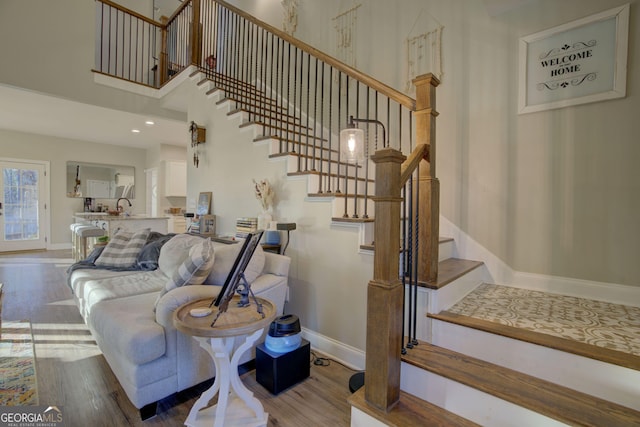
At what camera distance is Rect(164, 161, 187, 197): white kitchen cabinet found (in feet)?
25.0

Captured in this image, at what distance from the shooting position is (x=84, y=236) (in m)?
4.65

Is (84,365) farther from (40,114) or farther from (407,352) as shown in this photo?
(40,114)

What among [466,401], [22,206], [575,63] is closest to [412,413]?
[466,401]

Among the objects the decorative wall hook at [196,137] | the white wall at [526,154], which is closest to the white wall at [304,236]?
the decorative wall hook at [196,137]

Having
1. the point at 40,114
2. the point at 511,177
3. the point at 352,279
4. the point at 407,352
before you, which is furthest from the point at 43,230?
the point at 511,177

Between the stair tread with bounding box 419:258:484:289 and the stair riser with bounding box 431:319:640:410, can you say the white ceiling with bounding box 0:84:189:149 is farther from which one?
the stair riser with bounding box 431:319:640:410

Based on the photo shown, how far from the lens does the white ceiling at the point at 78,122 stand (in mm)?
4613

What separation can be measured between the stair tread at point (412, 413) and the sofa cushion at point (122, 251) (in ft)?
9.36

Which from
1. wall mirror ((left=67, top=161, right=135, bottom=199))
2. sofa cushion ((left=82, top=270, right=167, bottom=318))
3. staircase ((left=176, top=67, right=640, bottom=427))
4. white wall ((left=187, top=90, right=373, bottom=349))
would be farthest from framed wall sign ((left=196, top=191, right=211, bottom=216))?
wall mirror ((left=67, top=161, right=135, bottom=199))

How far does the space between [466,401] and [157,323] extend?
1.70 meters

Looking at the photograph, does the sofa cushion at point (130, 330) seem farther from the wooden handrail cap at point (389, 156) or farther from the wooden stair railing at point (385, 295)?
the wooden handrail cap at point (389, 156)

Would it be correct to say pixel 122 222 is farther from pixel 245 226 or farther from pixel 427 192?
pixel 427 192

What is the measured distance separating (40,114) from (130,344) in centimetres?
600

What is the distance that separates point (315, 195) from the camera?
8.21 ft
